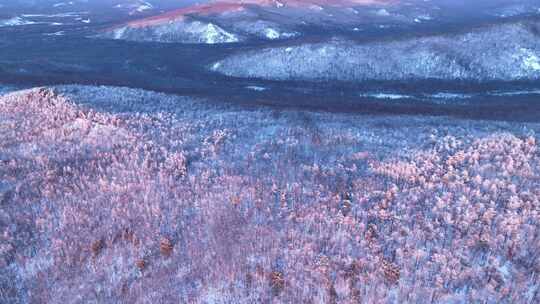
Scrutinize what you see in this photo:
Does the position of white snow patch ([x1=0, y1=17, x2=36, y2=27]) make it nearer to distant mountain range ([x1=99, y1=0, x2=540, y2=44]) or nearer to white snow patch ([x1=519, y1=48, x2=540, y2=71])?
distant mountain range ([x1=99, y1=0, x2=540, y2=44])

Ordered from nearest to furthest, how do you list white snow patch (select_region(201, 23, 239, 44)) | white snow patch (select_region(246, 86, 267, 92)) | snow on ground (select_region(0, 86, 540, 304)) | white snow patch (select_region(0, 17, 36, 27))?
snow on ground (select_region(0, 86, 540, 304)) < white snow patch (select_region(246, 86, 267, 92)) < white snow patch (select_region(201, 23, 239, 44)) < white snow patch (select_region(0, 17, 36, 27))

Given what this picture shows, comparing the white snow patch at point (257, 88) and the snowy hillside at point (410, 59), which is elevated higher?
the snowy hillside at point (410, 59)

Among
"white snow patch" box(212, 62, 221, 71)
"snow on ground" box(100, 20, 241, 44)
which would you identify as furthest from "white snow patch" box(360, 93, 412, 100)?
"snow on ground" box(100, 20, 241, 44)

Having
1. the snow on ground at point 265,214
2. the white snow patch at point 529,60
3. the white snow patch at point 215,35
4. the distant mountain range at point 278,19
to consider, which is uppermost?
the distant mountain range at point 278,19

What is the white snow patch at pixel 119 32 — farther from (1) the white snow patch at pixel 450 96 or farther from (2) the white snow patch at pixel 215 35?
(1) the white snow patch at pixel 450 96

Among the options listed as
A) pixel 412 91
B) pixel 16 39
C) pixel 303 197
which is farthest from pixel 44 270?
pixel 16 39

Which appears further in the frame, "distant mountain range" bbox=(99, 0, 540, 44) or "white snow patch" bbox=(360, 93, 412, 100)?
"distant mountain range" bbox=(99, 0, 540, 44)

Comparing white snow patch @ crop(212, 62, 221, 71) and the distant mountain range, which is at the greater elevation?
the distant mountain range

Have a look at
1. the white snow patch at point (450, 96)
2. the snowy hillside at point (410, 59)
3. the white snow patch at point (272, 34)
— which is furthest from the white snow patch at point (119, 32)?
the white snow patch at point (450, 96)

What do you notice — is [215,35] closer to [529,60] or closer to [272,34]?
[272,34]
